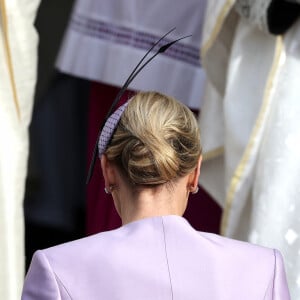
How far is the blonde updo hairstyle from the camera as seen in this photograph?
1199 mm

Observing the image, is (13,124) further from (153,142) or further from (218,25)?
(153,142)

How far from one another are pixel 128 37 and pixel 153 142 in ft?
3.49

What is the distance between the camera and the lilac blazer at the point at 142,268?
3.94ft

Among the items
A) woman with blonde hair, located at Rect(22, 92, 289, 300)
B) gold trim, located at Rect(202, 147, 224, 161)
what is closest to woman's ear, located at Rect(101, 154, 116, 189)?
woman with blonde hair, located at Rect(22, 92, 289, 300)

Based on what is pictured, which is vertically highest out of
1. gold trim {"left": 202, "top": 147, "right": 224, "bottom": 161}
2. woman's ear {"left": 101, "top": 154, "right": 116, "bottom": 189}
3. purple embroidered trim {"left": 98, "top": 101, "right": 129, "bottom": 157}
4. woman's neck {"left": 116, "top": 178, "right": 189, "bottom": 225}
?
purple embroidered trim {"left": 98, "top": 101, "right": 129, "bottom": 157}

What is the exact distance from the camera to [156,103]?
122 centimetres

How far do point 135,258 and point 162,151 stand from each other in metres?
0.14

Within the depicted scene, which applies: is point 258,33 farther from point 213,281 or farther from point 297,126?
point 213,281

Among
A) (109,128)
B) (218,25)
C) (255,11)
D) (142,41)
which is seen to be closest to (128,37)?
(142,41)

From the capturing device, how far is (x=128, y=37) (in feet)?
7.31

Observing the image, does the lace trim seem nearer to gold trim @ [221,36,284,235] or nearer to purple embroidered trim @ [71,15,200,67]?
gold trim @ [221,36,284,235]

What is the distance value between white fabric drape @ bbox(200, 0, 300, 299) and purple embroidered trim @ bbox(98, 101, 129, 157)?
648 millimetres

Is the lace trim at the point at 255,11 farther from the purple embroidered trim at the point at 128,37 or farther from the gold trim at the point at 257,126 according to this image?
the purple embroidered trim at the point at 128,37


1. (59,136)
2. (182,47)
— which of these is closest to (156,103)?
(182,47)
